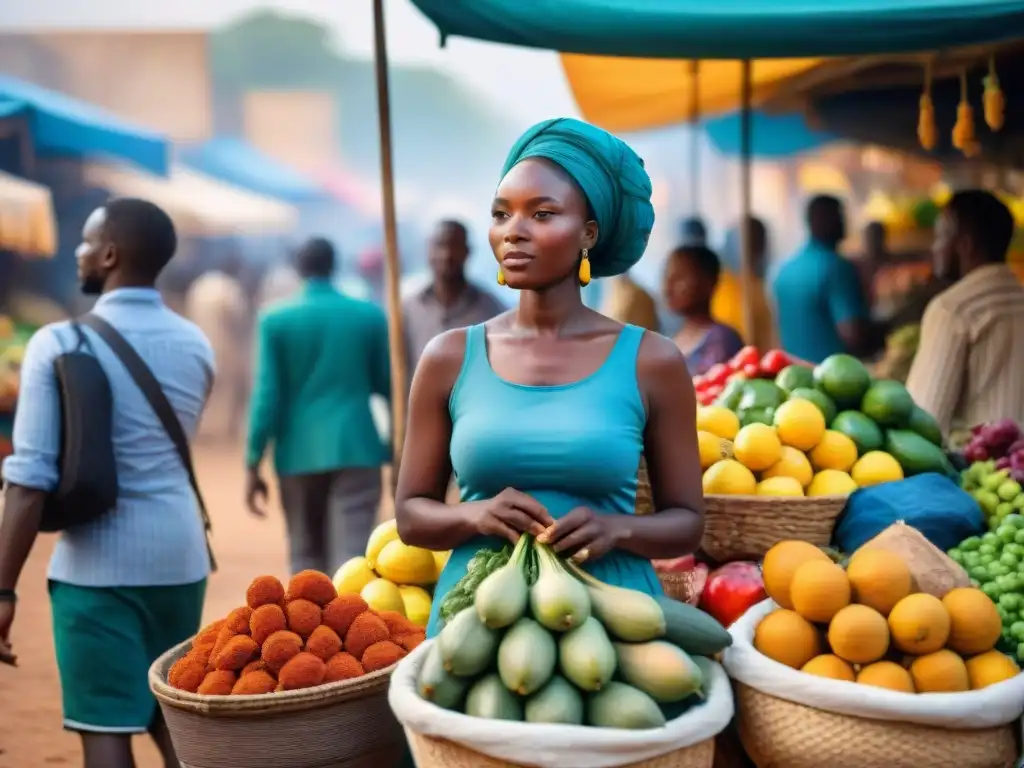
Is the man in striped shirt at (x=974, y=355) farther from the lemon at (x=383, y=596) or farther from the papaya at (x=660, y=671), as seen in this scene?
the papaya at (x=660, y=671)

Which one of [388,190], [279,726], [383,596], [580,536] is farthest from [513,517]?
[388,190]

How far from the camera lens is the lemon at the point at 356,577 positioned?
11.6 ft

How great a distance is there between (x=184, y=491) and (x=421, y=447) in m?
1.66

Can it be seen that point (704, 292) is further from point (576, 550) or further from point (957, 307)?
point (576, 550)

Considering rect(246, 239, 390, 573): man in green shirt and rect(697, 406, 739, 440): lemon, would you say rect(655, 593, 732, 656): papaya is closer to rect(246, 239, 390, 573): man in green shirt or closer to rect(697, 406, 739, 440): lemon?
rect(697, 406, 739, 440): lemon

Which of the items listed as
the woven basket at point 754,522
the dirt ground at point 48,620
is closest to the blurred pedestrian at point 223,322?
the dirt ground at point 48,620

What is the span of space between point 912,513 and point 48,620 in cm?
704

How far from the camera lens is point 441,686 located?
226 centimetres

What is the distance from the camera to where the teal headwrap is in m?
2.61

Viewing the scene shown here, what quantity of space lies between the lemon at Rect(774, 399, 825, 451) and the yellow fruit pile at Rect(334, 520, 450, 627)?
3.46 ft

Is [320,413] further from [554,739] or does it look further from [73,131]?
[73,131]

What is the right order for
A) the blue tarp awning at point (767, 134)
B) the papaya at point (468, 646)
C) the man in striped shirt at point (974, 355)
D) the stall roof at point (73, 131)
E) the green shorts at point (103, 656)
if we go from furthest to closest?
Answer: the stall roof at point (73, 131) < the blue tarp awning at point (767, 134) < the man in striped shirt at point (974, 355) < the green shorts at point (103, 656) < the papaya at point (468, 646)

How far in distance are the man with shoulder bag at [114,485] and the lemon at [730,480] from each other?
1668 mm

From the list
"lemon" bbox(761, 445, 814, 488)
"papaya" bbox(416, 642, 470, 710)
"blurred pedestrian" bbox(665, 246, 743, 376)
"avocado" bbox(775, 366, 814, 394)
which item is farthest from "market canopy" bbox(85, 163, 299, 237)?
"papaya" bbox(416, 642, 470, 710)
